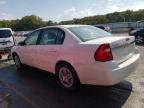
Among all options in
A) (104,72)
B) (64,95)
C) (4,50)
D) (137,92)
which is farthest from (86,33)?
(4,50)

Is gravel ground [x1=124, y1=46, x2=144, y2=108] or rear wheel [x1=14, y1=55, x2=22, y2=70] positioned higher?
rear wheel [x1=14, y1=55, x2=22, y2=70]

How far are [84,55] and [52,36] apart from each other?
1.64m

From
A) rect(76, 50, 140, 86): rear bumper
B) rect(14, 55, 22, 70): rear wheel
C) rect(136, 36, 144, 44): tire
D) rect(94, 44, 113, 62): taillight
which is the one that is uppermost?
rect(94, 44, 113, 62): taillight

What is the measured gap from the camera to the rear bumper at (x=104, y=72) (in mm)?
4383

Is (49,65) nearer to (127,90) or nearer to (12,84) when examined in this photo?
(12,84)

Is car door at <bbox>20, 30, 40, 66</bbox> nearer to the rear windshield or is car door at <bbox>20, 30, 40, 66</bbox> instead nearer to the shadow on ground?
the shadow on ground

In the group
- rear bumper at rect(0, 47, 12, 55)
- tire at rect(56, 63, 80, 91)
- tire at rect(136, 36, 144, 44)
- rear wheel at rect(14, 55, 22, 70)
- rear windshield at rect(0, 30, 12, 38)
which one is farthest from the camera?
tire at rect(136, 36, 144, 44)

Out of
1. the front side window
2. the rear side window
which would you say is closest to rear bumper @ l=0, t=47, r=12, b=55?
the front side window

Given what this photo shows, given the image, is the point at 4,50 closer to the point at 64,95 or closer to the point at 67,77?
the point at 67,77

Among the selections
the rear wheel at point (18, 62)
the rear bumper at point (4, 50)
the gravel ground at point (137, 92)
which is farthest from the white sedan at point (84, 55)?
the rear bumper at point (4, 50)

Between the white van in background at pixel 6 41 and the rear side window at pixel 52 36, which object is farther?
the white van in background at pixel 6 41

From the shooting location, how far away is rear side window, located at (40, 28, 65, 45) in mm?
5616

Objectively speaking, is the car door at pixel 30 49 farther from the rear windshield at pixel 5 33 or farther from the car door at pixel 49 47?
the rear windshield at pixel 5 33

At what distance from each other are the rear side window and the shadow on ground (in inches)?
46.6
